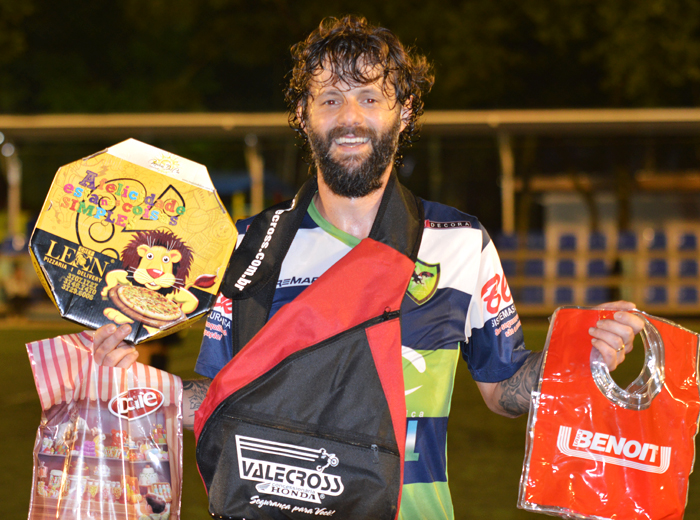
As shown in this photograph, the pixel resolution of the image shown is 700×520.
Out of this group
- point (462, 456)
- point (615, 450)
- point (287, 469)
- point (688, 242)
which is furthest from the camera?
point (688, 242)

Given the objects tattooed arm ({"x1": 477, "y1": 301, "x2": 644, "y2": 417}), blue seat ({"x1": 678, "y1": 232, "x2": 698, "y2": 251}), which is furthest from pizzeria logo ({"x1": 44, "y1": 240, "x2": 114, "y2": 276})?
blue seat ({"x1": 678, "y1": 232, "x2": 698, "y2": 251})

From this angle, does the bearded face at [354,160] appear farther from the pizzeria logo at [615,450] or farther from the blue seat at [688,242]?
the blue seat at [688,242]

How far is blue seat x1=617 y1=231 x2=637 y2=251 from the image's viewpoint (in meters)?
13.9

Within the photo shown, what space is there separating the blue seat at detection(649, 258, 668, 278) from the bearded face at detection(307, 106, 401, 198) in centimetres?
1293

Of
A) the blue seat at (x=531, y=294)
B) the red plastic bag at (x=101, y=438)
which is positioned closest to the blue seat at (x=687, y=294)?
the blue seat at (x=531, y=294)

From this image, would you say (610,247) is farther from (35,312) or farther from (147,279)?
(147,279)

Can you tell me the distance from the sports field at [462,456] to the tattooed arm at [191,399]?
2709mm

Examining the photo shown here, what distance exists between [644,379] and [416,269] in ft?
2.13

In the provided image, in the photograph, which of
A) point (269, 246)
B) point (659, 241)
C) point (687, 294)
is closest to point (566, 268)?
point (659, 241)

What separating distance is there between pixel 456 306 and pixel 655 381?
0.55m

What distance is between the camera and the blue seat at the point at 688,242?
13.8 meters

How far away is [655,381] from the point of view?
1.87 m

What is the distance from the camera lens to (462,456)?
18.1ft

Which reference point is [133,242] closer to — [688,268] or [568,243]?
[568,243]
